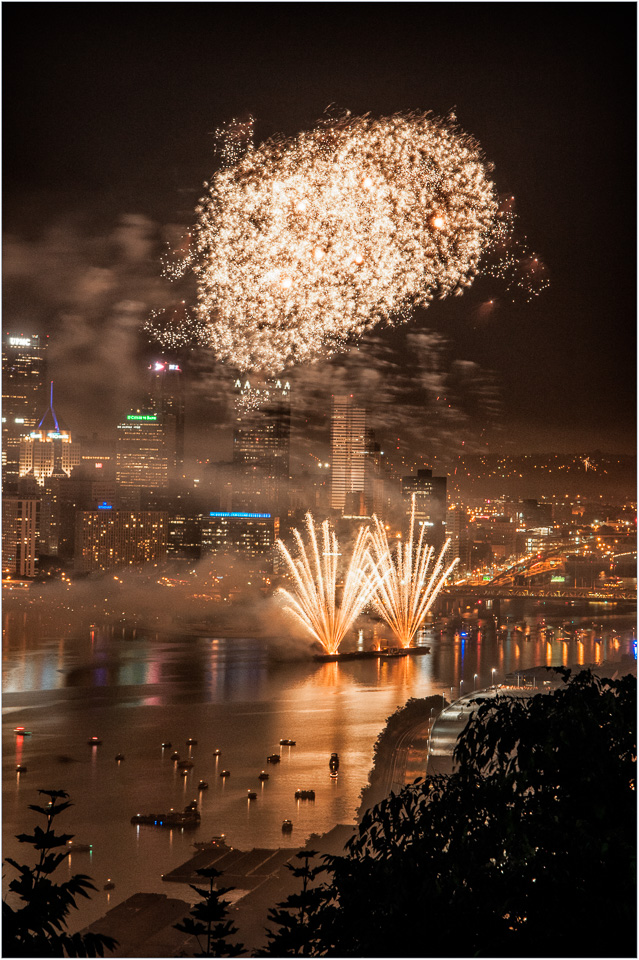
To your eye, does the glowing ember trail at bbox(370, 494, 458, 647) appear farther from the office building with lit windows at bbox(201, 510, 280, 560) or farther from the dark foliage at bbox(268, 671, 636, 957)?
the dark foliage at bbox(268, 671, 636, 957)

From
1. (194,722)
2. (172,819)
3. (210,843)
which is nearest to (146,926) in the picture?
(210,843)

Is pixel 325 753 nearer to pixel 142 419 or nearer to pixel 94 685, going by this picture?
pixel 94 685

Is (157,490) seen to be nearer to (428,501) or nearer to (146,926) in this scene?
(428,501)

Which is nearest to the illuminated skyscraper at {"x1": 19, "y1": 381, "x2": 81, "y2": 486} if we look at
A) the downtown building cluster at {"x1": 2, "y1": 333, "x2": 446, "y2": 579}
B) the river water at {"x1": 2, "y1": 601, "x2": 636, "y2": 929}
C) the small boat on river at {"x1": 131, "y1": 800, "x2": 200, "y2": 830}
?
the downtown building cluster at {"x1": 2, "y1": 333, "x2": 446, "y2": 579}

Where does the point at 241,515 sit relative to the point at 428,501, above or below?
below

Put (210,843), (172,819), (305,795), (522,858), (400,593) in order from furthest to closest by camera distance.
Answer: (400,593)
(305,795)
(172,819)
(210,843)
(522,858)

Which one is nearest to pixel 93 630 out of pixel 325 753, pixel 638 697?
pixel 325 753
